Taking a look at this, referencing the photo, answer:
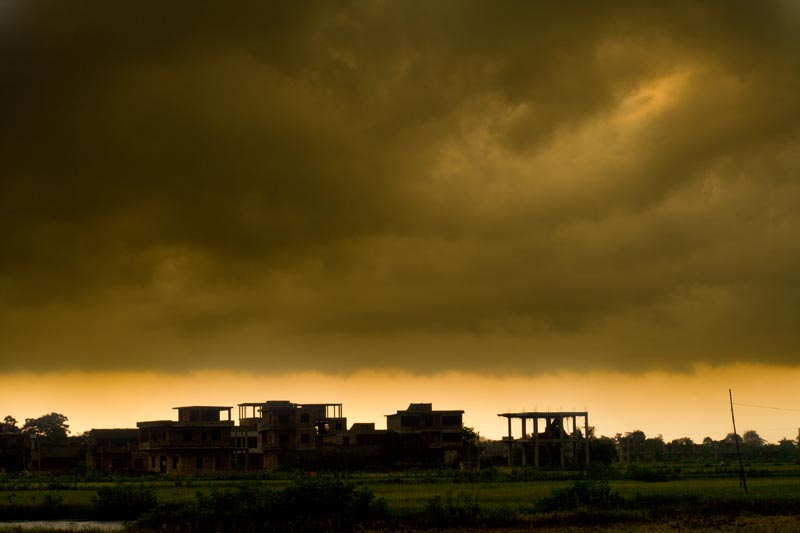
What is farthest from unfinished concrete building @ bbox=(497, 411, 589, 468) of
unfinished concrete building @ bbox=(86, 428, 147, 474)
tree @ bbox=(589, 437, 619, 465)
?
unfinished concrete building @ bbox=(86, 428, 147, 474)

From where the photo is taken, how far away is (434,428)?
121m

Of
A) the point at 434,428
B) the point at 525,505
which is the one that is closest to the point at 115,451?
the point at 434,428

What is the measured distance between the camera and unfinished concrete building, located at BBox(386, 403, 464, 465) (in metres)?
119

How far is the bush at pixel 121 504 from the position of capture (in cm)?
4556

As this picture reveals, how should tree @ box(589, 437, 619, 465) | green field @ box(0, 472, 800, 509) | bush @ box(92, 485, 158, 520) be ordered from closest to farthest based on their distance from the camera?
1. green field @ box(0, 472, 800, 509)
2. bush @ box(92, 485, 158, 520)
3. tree @ box(589, 437, 619, 465)

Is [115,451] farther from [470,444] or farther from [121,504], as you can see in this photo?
[121,504]

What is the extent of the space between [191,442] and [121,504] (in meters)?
64.5

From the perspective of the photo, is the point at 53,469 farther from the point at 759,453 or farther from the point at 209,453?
the point at 759,453

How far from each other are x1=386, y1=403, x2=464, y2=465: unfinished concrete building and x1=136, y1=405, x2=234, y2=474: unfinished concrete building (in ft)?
76.1

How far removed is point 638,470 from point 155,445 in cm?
6093

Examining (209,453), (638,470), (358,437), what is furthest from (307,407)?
(638,470)

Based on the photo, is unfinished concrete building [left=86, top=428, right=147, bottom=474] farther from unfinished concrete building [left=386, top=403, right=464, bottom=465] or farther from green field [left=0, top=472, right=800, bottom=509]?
green field [left=0, top=472, right=800, bottom=509]

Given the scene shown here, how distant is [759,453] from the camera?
173 meters

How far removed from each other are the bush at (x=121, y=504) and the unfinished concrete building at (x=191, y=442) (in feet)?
201
